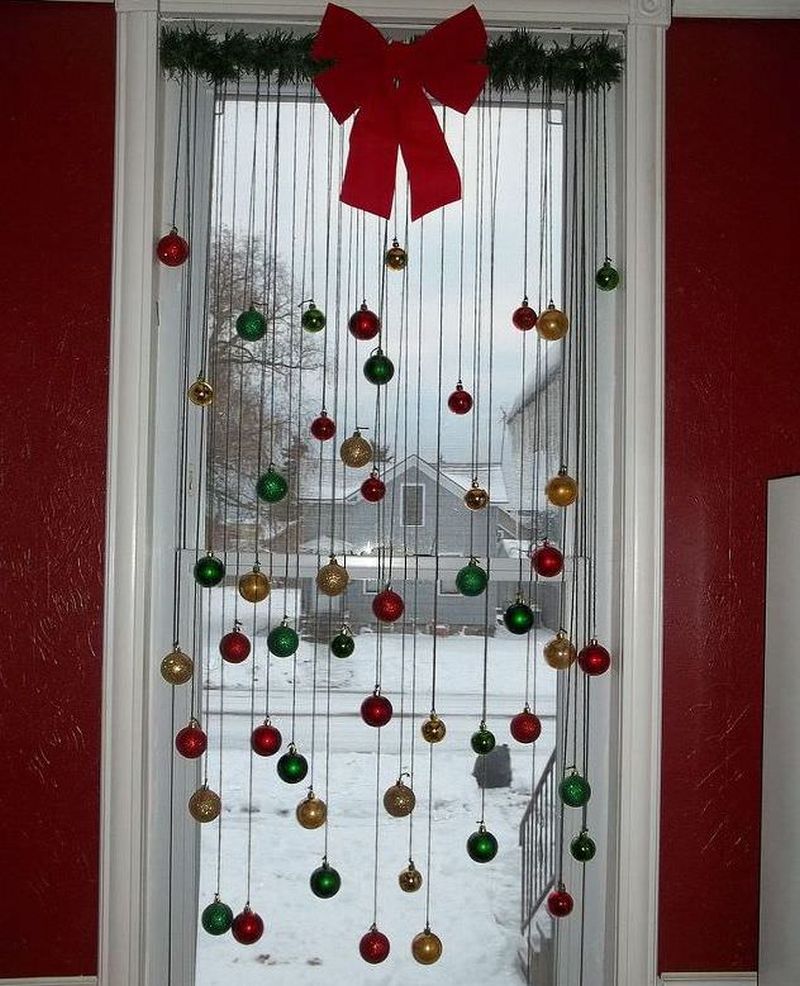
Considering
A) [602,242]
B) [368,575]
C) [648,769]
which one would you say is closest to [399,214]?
[602,242]

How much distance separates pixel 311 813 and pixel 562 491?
769mm

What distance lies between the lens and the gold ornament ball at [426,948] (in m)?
1.77

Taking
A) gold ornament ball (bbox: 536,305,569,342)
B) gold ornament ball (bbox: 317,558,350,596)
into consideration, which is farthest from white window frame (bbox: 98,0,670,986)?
gold ornament ball (bbox: 317,558,350,596)

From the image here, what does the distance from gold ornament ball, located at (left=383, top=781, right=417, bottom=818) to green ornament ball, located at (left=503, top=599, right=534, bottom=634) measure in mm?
367

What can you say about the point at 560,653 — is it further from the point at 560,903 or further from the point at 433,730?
the point at 560,903

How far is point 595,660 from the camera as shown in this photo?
1.79m

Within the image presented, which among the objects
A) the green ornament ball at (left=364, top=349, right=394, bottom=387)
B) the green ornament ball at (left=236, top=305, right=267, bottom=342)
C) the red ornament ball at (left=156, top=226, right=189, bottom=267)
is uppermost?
the red ornament ball at (left=156, top=226, right=189, bottom=267)

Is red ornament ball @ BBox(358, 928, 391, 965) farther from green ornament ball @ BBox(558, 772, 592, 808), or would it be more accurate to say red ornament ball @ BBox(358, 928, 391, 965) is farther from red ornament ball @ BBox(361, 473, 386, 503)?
red ornament ball @ BBox(361, 473, 386, 503)

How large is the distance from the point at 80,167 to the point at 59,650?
0.94 m

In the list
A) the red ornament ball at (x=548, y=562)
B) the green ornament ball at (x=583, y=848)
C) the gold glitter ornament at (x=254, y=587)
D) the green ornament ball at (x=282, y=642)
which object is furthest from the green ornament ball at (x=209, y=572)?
the green ornament ball at (x=583, y=848)

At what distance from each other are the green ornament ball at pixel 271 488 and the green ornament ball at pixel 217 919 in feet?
2.55

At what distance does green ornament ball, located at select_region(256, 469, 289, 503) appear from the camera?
68.8 inches

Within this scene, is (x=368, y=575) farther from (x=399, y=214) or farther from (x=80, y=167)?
(x=80, y=167)

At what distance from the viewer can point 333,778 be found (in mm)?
1931
